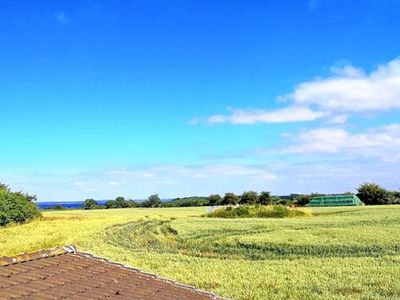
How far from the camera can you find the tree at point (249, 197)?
328 ft

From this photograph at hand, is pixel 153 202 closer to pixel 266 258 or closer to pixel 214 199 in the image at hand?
pixel 214 199

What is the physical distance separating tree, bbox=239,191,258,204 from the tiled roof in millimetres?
95200

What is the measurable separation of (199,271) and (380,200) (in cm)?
8624

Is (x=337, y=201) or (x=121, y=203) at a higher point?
(x=121, y=203)

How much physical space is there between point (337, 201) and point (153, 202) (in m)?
41.2

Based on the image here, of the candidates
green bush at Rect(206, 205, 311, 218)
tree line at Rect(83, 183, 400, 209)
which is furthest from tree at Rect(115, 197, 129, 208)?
green bush at Rect(206, 205, 311, 218)

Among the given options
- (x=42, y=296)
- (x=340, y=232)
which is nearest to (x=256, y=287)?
(x=42, y=296)

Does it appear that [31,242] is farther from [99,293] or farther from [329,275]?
[99,293]

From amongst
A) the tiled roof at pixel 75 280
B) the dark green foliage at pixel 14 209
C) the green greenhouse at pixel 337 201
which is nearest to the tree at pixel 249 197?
the green greenhouse at pixel 337 201

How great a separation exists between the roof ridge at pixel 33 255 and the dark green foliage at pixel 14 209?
150 feet

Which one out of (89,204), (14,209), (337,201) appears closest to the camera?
(14,209)

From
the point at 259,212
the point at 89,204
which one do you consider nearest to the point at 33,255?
the point at 259,212

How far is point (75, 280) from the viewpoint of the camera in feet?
15.4

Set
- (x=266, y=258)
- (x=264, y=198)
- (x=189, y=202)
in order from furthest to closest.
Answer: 1. (x=189, y=202)
2. (x=264, y=198)
3. (x=266, y=258)
